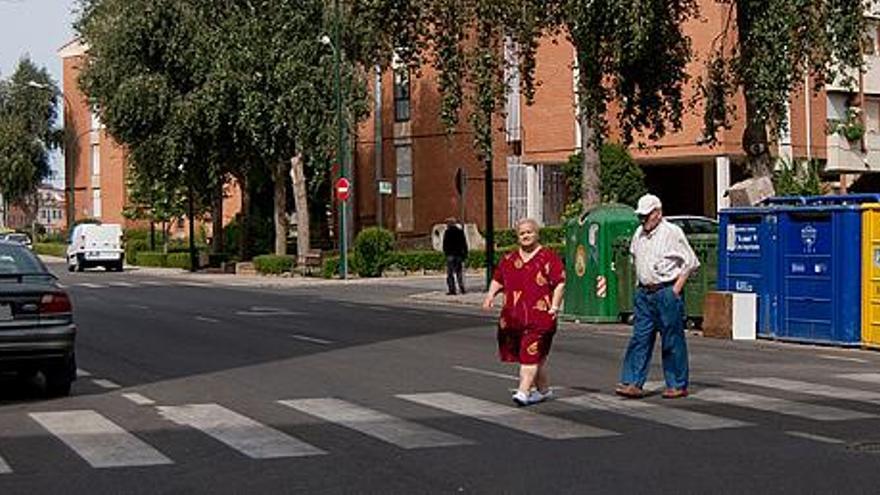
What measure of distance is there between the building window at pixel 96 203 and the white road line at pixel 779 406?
80.5 meters

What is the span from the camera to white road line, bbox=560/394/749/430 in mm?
10656

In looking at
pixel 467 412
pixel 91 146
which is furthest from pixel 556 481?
pixel 91 146

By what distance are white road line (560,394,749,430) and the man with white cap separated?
28cm

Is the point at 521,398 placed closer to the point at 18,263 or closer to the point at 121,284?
the point at 18,263

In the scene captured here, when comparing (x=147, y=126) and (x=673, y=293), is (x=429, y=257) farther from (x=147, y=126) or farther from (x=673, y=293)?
(x=673, y=293)

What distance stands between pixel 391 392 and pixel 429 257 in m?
31.2

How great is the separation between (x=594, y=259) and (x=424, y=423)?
11923 millimetres

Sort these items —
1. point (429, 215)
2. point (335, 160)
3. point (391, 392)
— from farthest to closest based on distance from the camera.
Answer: point (429, 215), point (335, 160), point (391, 392)

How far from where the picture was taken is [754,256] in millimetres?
19359

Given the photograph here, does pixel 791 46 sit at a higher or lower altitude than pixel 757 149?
higher

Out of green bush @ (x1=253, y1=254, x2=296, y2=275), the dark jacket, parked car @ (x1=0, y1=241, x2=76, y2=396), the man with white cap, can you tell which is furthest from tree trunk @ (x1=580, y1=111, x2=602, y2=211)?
green bush @ (x1=253, y1=254, x2=296, y2=275)

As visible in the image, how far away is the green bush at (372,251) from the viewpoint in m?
42.6

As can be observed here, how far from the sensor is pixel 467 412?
1153 cm

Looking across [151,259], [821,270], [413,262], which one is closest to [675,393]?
[821,270]
